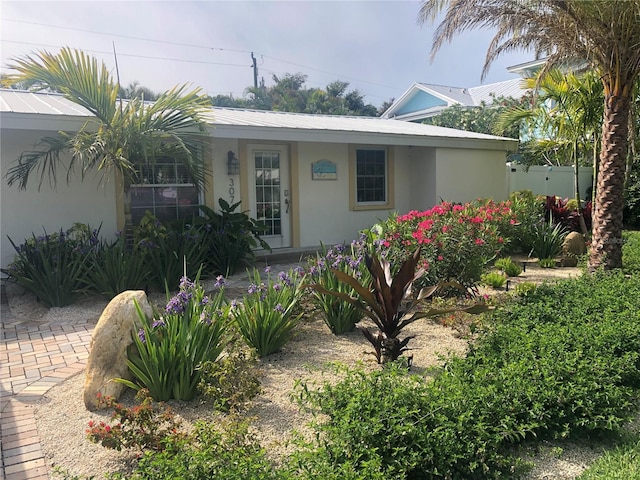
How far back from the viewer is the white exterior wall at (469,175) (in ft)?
38.7

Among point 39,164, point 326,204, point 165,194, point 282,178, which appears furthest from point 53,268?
point 326,204

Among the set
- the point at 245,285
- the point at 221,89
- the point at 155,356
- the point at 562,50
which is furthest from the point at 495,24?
the point at 221,89

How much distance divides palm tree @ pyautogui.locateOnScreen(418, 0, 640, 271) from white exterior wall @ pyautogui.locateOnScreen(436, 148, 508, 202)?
13.8 ft

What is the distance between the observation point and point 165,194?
9094 mm

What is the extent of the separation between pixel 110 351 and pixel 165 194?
5820 mm

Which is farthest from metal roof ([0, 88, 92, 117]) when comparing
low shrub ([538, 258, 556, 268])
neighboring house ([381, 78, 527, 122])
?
neighboring house ([381, 78, 527, 122])

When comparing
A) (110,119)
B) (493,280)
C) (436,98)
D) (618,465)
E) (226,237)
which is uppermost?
(436,98)

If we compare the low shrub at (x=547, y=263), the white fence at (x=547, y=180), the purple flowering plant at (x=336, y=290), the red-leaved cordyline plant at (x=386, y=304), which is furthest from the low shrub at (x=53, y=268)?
the white fence at (x=547, y=180)

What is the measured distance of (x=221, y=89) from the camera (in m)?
46.2

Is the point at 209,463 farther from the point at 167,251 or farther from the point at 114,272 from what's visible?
the point at 167,251

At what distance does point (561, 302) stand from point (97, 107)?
244 inches

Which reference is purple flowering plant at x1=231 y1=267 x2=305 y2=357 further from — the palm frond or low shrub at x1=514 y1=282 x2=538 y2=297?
the palm frond

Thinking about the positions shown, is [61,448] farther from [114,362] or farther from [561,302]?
[561,302]

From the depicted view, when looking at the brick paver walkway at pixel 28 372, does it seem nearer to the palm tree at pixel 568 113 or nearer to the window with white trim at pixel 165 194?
the window with white trim at pixel 165 194
